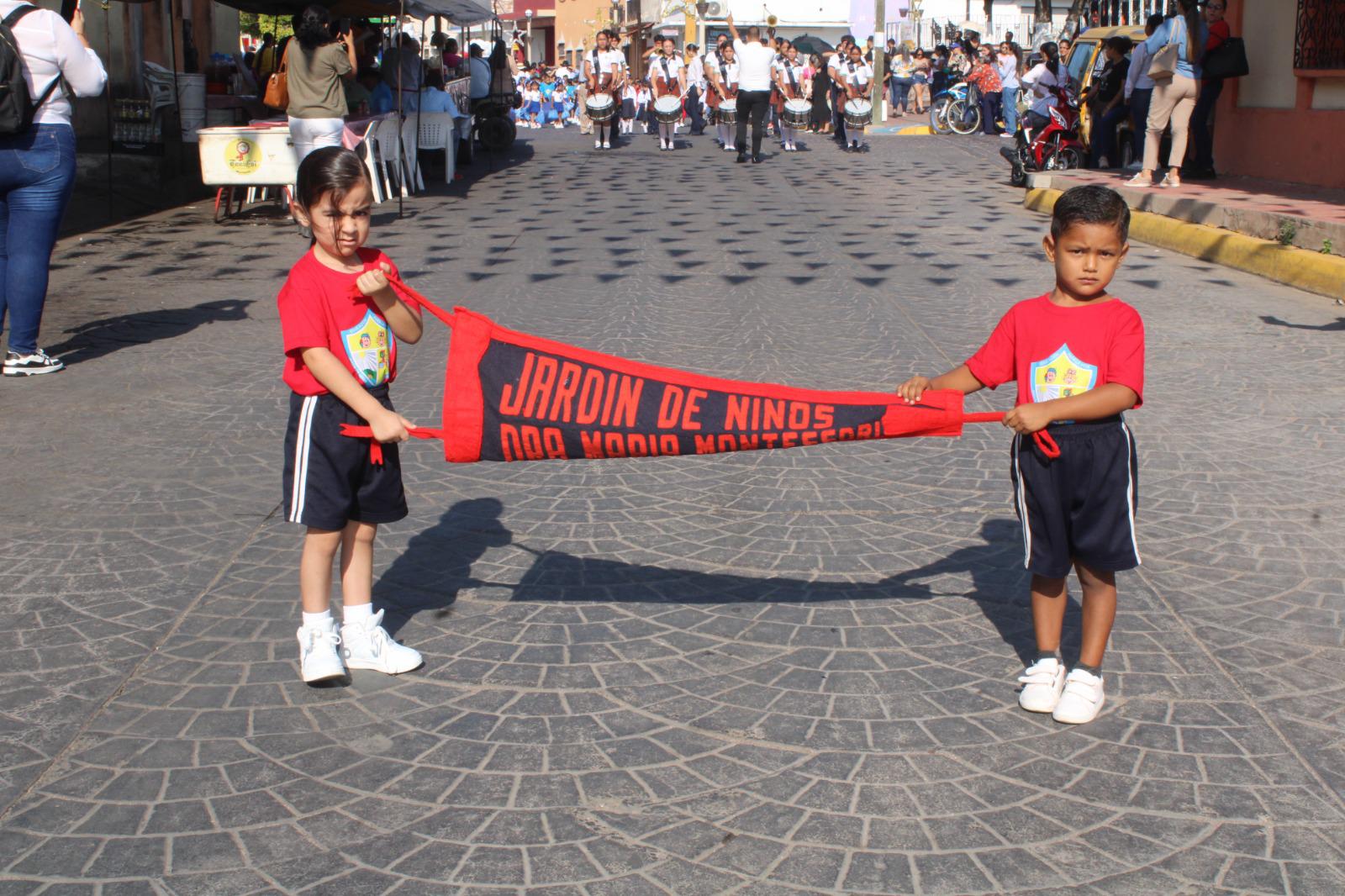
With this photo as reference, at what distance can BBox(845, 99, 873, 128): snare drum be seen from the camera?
24.9 m

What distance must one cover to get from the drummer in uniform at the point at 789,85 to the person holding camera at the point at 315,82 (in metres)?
13.6

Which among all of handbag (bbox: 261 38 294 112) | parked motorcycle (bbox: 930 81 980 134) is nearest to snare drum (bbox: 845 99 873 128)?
parked motorcycle (bbox: 930 81 980 134)

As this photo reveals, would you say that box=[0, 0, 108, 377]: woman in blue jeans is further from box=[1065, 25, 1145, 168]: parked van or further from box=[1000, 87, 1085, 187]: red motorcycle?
box=[1065, 25, 1145, 168]: parked van

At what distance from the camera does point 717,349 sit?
25.5 ft

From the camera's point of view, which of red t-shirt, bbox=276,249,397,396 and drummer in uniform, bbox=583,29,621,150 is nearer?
red t-shirt, bbox=276,249,397,396

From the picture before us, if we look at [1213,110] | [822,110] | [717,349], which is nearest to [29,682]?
[717,349]

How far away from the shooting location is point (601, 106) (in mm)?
25938

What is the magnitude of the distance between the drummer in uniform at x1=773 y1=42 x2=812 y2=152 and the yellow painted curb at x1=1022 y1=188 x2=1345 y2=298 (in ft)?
39.9

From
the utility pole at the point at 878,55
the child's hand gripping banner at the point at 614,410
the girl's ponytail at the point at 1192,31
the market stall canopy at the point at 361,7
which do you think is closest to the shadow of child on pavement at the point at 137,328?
the child's hand gripping banner at the point at 614,410

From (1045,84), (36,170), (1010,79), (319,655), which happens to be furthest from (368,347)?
(1010,79)

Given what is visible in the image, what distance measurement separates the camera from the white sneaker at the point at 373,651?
12.1ft

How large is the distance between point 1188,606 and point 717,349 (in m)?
3.96

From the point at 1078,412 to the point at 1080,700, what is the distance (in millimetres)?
740

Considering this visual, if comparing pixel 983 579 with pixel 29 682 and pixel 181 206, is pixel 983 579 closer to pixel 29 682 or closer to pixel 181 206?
pixel 29 682
